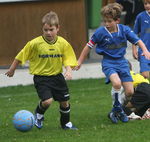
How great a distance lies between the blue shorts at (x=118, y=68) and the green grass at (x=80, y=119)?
662mm

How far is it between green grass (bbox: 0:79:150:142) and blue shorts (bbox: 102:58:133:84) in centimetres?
66

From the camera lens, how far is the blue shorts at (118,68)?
9414 mm

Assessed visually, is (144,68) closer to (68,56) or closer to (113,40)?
(113,40)

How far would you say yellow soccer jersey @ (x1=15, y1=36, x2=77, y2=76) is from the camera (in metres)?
8.91

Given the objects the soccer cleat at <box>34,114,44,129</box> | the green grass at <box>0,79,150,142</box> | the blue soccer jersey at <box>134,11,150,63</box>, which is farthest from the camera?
the blue soccer jersey at <box>134,11,150,63</box>

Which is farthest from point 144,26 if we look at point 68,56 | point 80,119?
point 68,56

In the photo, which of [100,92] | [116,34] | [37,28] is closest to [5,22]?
[37,28]

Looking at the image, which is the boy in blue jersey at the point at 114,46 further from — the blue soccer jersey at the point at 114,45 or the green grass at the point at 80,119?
the green grass at the point at 80,119

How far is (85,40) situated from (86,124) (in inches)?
231

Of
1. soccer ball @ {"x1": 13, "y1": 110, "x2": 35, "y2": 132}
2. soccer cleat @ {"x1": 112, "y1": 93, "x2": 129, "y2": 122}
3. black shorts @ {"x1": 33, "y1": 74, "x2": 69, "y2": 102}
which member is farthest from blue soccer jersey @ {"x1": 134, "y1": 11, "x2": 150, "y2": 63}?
soccer ball @ {"x1": 13, "y1": 110, "x2": 35, "y2": 132}

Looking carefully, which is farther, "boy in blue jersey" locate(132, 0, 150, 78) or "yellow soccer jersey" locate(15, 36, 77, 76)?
"boy in blue jersey" locate(132, 0, 150, 78)

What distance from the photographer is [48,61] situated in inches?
353

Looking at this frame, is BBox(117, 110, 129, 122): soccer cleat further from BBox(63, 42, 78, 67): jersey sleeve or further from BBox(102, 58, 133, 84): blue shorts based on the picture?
BBox(63, 42, 78, 67): jersey sleeve

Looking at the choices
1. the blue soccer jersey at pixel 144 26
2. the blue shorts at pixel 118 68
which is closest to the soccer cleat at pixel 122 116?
the blue shorts at pixel 118 68
